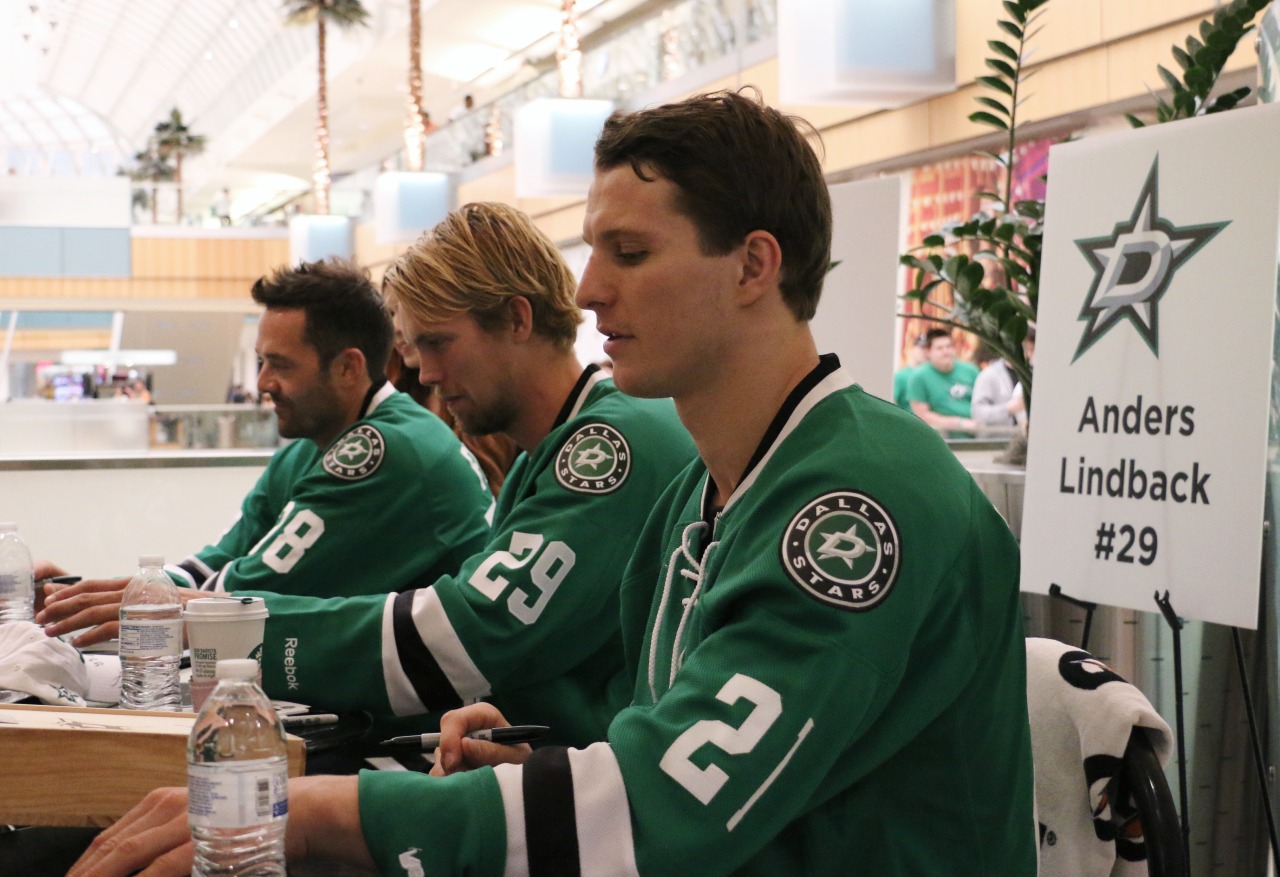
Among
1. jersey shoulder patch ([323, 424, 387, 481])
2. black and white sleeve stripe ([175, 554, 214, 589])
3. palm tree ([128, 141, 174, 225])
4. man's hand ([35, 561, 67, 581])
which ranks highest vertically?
palm tree ([128, 141, 174, 225])

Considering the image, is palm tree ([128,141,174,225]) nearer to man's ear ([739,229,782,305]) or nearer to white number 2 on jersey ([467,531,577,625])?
white number 2 on jersey ([467,531,577,625])

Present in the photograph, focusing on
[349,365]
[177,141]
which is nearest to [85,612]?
[349,365]

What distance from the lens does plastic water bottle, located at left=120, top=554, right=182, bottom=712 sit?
1.95m

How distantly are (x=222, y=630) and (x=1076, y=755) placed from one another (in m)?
1.15

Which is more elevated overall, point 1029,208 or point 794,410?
point 1029,208

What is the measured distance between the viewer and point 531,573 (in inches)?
76.2

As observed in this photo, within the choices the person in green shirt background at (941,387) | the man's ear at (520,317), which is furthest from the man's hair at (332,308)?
the person in green shirt background at (941,387)

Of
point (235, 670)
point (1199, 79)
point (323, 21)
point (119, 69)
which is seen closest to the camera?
point (235, 670)

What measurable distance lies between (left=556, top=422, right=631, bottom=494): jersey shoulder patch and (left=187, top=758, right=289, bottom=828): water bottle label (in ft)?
3.18

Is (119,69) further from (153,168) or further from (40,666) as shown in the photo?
(40,666)

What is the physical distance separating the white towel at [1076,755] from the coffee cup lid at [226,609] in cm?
106

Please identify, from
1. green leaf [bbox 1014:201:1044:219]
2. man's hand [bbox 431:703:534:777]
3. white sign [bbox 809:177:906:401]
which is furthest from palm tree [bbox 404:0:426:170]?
man's hand [bbox 431:703:534:777]

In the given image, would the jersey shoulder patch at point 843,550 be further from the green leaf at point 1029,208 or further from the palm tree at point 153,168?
the palm tree at point 153,168

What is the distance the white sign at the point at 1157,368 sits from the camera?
7.23 feet
